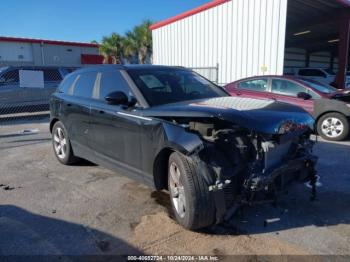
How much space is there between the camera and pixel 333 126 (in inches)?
286

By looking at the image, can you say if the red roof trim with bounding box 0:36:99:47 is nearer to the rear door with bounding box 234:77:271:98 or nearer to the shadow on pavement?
the rear door with bounding box 234:77:271:98

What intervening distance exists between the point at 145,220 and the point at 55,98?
3.40 m

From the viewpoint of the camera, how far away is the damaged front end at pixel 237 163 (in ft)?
9.74

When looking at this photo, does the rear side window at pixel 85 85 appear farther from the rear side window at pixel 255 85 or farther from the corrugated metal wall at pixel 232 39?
the corrugated metal wall at pixel 232 39

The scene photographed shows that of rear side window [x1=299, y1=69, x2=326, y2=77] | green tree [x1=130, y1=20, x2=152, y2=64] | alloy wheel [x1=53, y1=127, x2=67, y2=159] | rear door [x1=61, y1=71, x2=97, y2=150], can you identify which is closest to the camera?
rear door [x1=61, y1=71, x2=97, y2=150]

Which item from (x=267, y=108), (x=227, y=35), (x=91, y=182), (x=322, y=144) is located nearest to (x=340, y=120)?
(x=322, y=144)

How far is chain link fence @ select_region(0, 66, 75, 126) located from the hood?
9.17 m

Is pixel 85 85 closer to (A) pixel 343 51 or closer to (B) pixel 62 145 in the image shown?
(B) pixel 62 145

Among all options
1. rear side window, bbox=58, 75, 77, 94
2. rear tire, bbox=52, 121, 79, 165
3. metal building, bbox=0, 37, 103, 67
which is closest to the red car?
rear side window, bbox=58, 75, 77, 94

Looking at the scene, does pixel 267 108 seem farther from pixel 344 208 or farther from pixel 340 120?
pixel 340 120

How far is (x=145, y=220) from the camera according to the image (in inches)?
142

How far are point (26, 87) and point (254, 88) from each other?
7862 mm

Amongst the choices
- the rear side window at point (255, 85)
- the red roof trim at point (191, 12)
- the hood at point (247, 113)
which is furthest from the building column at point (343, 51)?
the hood at point (247, 113)

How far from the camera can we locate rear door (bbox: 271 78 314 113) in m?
7.63
